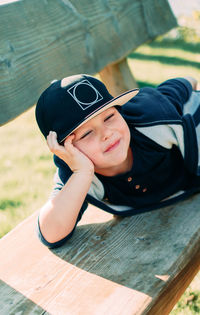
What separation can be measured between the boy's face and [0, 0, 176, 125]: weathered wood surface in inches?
16.5

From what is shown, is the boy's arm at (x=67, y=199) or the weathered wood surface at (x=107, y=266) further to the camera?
the boy's arm at (x=67, y=199)

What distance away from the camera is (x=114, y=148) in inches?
76.9

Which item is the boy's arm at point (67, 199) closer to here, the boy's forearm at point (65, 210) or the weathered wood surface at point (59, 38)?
the boy's forearm at point (65, 210)

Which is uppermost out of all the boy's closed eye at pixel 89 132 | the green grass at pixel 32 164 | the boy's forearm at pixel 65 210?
the boy's closed eye at pixel 89 132

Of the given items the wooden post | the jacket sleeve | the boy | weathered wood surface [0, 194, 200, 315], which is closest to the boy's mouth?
the boy

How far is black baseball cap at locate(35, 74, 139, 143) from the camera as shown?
1.86 m

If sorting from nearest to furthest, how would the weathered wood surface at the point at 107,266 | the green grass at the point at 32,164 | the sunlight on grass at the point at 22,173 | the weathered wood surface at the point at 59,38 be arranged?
the weathered wood surface at the point at 107,266
the weathered wood surface at the point at 59,38
the green grass at the point at 32,164
the sunlight on grass at the point at 22,173

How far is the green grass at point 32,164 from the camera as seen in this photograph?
3.33 m

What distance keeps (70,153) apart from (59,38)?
2.83 feet

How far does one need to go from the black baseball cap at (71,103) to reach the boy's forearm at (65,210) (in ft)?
0.67

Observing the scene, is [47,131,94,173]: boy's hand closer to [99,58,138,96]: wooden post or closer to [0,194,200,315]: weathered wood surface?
[0,194,200,315]: weathered wood surface

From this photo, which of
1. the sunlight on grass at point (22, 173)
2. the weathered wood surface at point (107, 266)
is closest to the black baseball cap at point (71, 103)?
the weathered wood surface at point (107, 266)

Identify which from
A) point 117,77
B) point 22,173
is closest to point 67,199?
point 117,77

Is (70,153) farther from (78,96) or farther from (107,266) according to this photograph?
(107,266)
